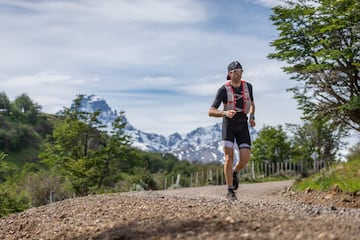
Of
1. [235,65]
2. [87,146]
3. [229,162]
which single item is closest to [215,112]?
[235,65]

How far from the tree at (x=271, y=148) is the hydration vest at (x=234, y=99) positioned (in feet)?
136

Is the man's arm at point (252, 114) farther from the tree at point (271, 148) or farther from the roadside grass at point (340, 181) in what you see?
the tree at point (271, 148)

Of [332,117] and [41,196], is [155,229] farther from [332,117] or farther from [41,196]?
[41,196]

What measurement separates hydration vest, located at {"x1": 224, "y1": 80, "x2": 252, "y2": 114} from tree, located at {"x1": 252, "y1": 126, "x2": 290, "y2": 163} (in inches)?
1627

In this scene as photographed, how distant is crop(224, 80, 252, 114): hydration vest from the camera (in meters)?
9.22

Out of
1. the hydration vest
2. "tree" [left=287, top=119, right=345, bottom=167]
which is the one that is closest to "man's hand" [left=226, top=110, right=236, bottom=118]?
the hydration vest

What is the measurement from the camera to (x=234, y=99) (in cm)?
924

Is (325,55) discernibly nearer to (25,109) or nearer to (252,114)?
(252,114)

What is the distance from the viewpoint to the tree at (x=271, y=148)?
165 feet

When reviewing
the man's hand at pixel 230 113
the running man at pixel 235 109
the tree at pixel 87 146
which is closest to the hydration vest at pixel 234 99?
the running man at pixel 235 109

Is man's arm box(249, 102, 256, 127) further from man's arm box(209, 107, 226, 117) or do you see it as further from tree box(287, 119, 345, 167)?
tree box(287, 119, 345, 167)

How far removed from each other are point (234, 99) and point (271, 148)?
42165 mm

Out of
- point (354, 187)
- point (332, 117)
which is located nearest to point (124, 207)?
point (354, 187)

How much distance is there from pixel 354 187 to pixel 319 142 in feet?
124
